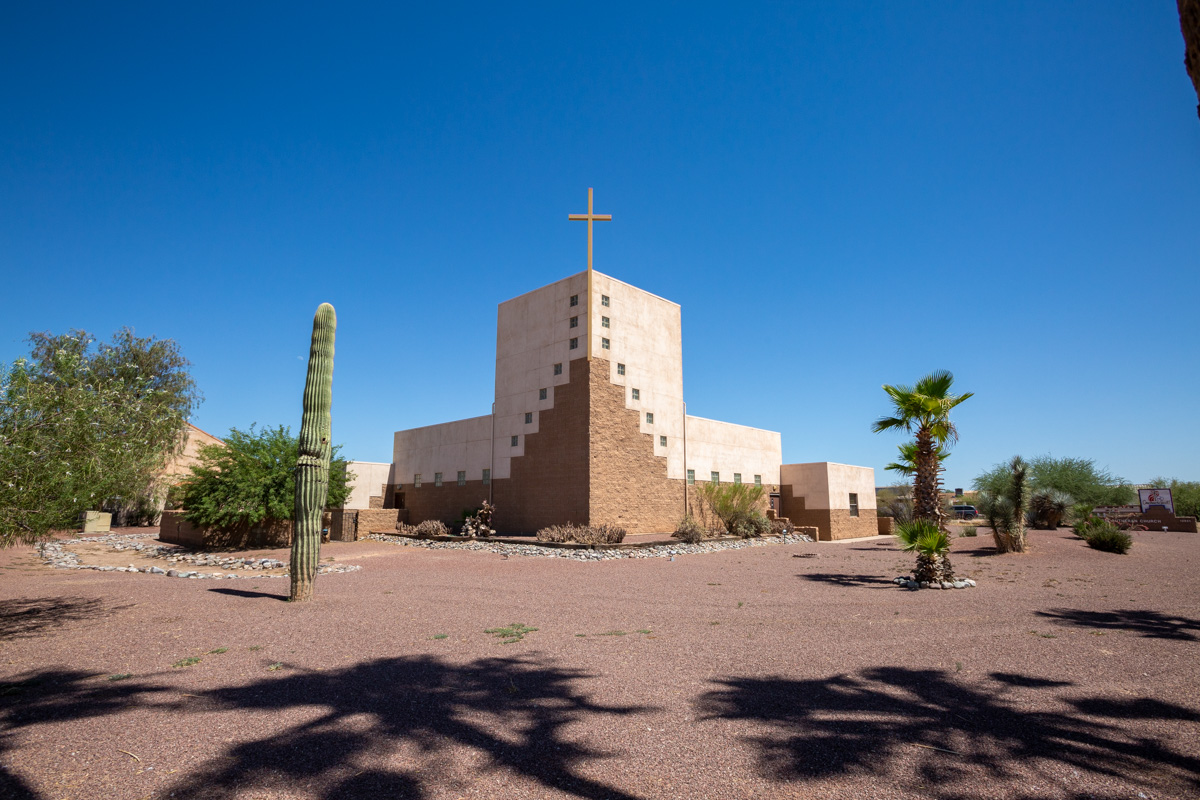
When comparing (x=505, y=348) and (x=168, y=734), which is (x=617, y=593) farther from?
(x=505, y=348)

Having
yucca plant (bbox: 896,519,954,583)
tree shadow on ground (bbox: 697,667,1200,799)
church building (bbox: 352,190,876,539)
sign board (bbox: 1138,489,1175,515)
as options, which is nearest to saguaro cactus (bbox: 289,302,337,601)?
tree shadow on ground (bbox: 697,667,1200,799)

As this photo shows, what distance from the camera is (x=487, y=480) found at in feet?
93.2

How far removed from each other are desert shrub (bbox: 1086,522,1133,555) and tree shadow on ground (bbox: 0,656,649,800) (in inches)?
764

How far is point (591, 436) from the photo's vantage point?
24.1 meters

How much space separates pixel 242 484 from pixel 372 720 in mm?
18645

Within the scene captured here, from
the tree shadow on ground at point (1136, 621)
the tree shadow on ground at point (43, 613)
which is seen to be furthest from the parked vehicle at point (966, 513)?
the tree shadow on ground at point (43, 613)

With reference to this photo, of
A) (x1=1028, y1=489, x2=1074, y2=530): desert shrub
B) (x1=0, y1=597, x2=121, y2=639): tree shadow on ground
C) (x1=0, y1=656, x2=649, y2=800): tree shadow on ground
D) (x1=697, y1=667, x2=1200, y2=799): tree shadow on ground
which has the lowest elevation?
(x1=0, y1=597, x2=121, y2=639): tree shadow on ground

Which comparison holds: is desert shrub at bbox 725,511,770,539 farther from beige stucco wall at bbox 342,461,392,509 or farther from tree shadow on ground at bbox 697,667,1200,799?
tree shadow on ground at bbox 697,667,1200,799

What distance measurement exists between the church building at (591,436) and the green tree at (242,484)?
902 cm

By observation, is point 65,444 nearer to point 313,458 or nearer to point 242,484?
point 313,458

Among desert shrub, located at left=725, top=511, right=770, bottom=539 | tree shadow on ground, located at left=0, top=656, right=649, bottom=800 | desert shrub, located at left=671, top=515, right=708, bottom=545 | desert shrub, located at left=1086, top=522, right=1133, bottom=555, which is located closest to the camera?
tree shadow on ground, located at left=0, top=656, right=649, bottom=800

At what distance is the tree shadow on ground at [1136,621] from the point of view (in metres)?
7.77

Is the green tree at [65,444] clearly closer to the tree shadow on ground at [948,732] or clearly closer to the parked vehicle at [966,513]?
the tree shadow on ground at [948,732]

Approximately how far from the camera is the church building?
81.0 ft
